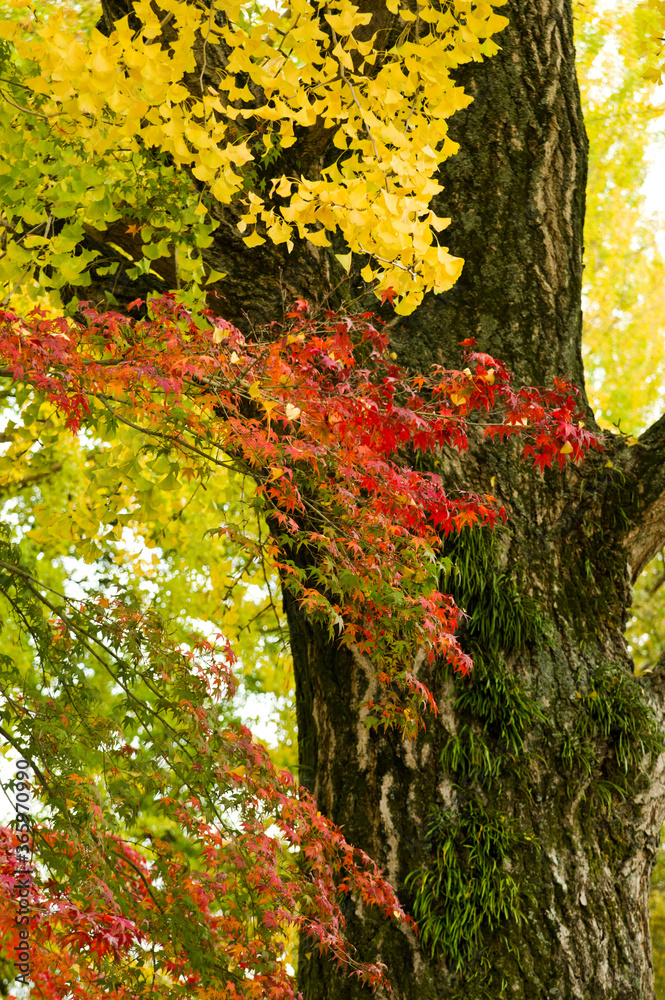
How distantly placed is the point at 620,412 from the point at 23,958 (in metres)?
11.1

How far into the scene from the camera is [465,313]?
4430 mm

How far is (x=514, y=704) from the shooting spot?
3.68 m

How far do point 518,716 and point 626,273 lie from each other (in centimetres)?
1206

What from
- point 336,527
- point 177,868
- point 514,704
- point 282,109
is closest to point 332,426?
point 336,527

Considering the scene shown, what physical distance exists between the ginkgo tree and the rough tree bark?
0.6 inches

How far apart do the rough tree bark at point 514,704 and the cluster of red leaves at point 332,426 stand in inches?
13.3

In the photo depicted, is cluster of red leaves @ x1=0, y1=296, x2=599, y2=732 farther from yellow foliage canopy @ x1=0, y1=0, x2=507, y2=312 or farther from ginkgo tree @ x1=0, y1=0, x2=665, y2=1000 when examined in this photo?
yellow foliage canopy @ x1=0, y1=0, x2=507, y2=312

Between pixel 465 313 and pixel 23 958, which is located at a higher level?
pixel 465 313

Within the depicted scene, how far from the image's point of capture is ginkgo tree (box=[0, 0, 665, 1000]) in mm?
2756

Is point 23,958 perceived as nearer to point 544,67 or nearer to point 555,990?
point 555,990

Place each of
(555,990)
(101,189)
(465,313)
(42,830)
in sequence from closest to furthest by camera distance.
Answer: (42,830) → (101,189) → (555,990) → (465,313)

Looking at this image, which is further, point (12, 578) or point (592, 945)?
point (592, 945)

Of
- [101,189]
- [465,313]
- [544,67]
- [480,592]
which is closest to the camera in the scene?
[101,189]

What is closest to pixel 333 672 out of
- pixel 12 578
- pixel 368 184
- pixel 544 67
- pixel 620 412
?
pixel 12 578
